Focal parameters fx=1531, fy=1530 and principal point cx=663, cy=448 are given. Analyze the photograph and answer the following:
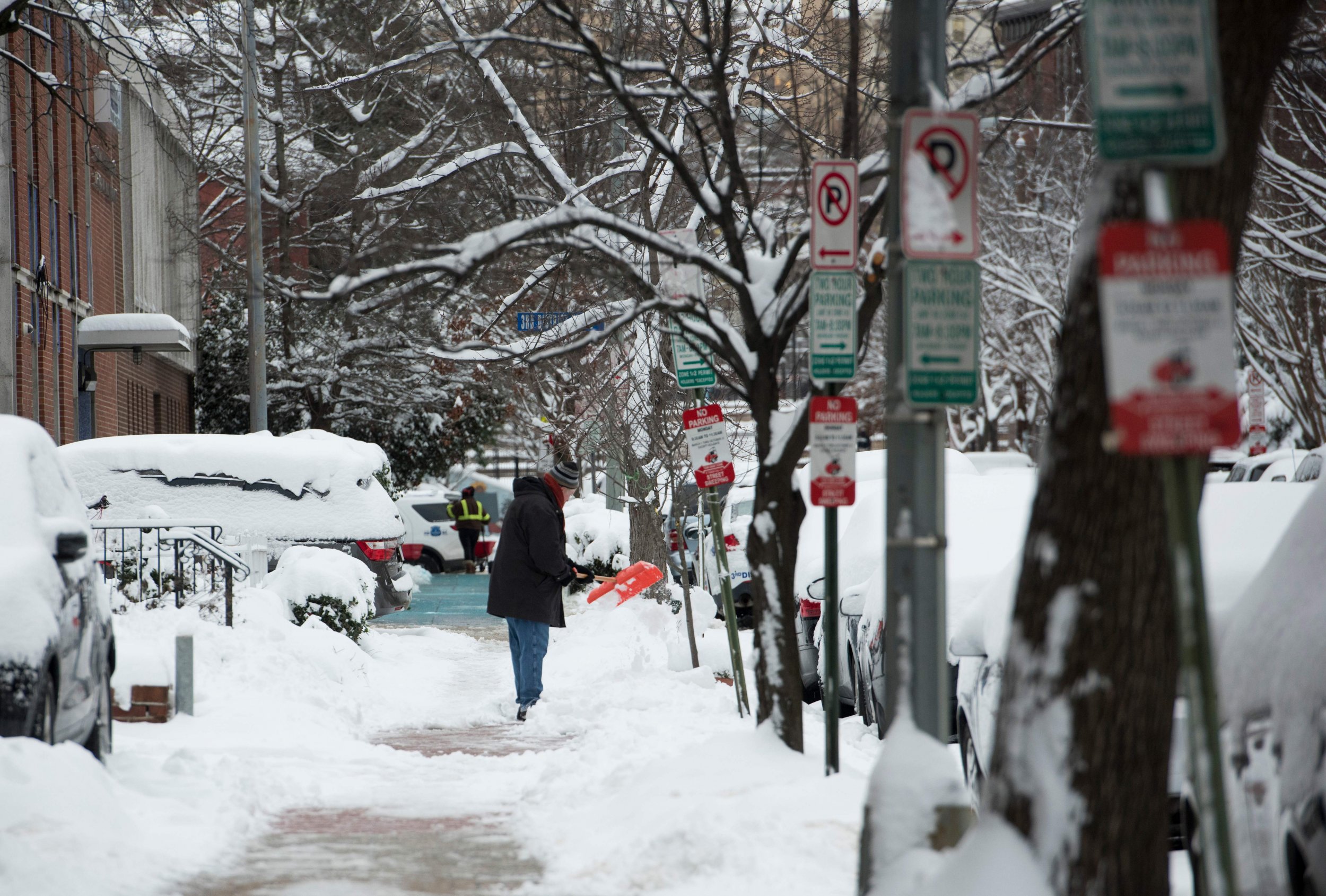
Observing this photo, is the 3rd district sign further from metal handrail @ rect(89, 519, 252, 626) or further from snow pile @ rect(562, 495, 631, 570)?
snow pile @ rect(562, 495, 631, 570)

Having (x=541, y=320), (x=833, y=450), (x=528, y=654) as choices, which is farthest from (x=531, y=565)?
(x=833, y=450)

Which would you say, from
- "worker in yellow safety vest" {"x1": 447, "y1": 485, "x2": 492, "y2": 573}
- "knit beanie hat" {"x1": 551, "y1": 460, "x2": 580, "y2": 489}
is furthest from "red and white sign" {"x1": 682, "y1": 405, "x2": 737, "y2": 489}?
"worker in yellow safety vest" {"x1": 447, "y1": 485, "x2": 492, "y2": 573}

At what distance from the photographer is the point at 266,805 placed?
751 centimetres

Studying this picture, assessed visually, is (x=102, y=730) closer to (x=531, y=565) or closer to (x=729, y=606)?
(x=729, y=606)

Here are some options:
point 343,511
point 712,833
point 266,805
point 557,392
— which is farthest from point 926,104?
point 557,392

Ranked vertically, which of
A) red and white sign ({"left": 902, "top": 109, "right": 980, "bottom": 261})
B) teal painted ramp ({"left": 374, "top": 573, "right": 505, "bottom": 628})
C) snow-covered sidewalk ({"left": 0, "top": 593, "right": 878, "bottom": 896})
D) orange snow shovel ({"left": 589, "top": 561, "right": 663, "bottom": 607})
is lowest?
teal painted ramp ({"left": 374, "top": 573, "right": 505, "bottom": 628})

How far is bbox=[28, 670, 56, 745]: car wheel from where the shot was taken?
20.9ft

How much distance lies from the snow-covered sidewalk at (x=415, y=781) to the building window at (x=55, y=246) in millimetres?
12491

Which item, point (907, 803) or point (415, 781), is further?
point (415, 781)

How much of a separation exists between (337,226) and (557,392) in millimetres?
4943

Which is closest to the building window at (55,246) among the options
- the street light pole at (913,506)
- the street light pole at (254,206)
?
the street light pole at (254,206)

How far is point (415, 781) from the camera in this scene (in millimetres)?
8500

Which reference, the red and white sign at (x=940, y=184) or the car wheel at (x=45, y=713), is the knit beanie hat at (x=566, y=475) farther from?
the red and white sign at (x=940, y=184)

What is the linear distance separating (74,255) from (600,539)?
31.7 ft
